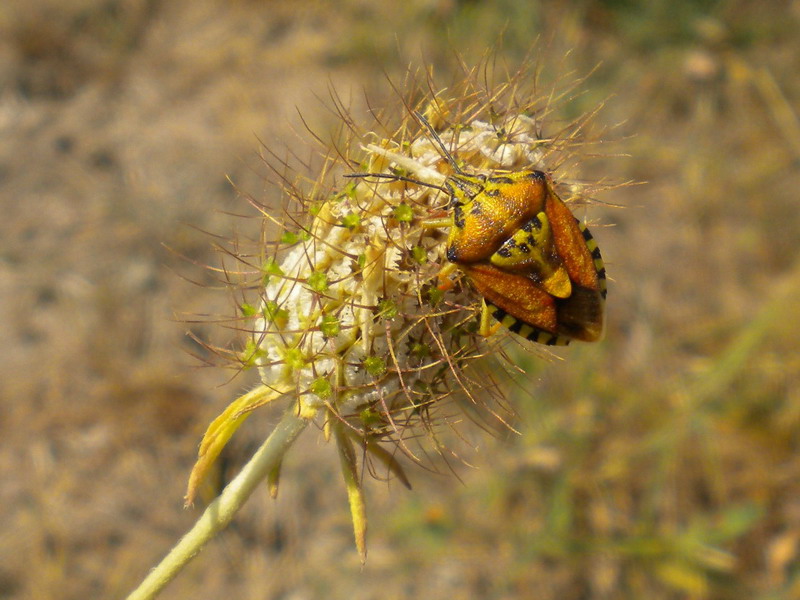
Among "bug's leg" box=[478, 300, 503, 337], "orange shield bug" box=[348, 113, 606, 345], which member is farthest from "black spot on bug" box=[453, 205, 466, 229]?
"bug's leg" box=[478, 300, 503, 337]

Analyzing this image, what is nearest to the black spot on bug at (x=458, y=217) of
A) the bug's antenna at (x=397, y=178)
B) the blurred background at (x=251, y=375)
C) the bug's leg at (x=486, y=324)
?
the bug's antenna at (x=397, y=178)

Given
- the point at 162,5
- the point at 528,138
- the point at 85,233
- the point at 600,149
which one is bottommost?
the point at 528,138

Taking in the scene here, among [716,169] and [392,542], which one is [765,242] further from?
[392,542]

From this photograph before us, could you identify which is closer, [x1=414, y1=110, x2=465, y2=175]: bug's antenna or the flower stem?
the flower stem

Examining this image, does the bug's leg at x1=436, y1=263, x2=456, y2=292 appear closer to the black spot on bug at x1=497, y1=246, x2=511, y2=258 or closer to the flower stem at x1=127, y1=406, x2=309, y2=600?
the black spot on bug at x1=497, y1=246, x2=511, y2=258

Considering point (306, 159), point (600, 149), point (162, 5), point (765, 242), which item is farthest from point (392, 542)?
point (162, 5)

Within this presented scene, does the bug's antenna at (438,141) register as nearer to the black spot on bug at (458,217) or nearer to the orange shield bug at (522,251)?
the orange shield bug at (522,251)

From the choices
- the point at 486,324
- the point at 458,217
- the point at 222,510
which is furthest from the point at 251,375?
the point at 458,217

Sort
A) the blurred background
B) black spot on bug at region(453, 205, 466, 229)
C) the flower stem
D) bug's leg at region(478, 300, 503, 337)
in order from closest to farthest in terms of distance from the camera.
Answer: the flower stem → black spot on bug at region(453, 205, 466, 229) → bug's leg at region(478, 300, 503, 337) → the blurred background
